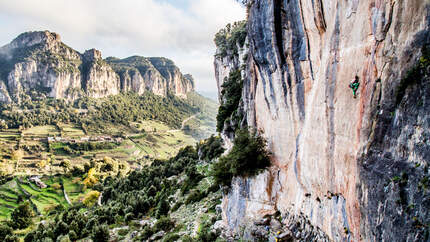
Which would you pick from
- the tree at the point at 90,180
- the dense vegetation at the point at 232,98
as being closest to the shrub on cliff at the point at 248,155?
the dense vegetation at the point at 232,98

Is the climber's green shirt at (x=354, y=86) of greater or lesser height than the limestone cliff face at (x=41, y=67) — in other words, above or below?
below

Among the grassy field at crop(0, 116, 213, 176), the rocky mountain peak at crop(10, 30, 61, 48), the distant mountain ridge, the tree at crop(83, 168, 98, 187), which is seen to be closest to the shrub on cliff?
the tree at crop(83, 168, 98, 187)

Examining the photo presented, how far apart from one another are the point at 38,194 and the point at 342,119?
68.9 meters

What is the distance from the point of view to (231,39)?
3838 centimetres

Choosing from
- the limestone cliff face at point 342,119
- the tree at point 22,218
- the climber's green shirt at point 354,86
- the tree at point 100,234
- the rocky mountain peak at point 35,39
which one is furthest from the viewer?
the rocky mountain peak at point 35,39

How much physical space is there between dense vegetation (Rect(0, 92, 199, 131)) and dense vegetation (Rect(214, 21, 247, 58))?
369 feet

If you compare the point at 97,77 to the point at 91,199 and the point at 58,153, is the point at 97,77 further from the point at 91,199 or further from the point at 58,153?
the point at 91,199

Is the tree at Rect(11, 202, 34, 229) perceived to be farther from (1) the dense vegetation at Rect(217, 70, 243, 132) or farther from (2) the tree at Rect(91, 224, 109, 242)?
(1) the dense vegetation at Rect(217, 70, 243, 132)

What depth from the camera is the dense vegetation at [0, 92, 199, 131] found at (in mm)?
126812

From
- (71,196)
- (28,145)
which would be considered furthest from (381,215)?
(28,145)

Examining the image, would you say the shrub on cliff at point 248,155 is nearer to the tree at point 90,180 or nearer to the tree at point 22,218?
the tree at point 22,218

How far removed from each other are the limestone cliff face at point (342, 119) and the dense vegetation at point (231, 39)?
72.6 feet

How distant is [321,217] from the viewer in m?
9.05

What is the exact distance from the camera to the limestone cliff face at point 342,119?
491 centimetres
